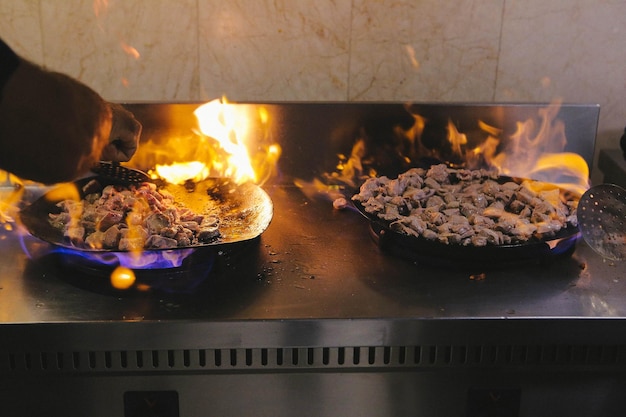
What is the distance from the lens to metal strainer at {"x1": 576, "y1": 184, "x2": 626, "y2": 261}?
1.21 m

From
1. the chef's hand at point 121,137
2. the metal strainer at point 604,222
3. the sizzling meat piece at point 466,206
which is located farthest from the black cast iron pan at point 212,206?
the metal strainer at point 604,222

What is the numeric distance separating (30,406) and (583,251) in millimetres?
1046

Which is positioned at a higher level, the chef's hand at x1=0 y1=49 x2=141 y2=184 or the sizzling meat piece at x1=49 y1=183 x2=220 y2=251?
the chef's hand at x1=0 y1=49 x2=141 y2=184

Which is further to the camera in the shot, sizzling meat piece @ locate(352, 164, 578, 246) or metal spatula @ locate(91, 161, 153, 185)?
metal spatula @ locate(91, 161, 153, 185)

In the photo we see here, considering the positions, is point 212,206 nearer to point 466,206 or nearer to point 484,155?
point 466,206

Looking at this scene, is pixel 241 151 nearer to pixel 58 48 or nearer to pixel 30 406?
pixel 58 48

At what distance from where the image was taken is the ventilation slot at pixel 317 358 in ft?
3.34

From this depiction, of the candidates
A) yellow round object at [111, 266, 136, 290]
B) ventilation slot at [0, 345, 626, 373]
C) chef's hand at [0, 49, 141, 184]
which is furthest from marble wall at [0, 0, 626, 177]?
ventilation slot at [0, 345, 626, 373]

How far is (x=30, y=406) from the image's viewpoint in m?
1.04

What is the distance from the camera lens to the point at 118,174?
1.42 meters

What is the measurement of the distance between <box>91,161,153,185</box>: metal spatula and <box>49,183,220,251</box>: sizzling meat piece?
30 millimetres

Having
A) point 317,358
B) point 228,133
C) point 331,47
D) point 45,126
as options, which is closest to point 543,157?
point 331,47

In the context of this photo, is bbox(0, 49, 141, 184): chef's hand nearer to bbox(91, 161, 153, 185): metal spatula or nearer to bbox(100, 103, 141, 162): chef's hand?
bbox(100, 103, 141, 162): chef's hand

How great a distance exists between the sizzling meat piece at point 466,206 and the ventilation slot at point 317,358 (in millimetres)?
217
